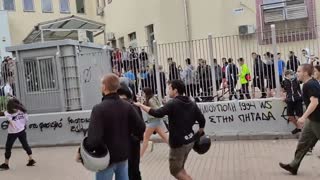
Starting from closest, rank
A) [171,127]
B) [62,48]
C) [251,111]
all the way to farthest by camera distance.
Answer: [171,127] → [251,111] → [62,48]

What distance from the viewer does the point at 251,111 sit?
1350 centimetres

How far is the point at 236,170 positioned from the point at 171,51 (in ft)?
19.7

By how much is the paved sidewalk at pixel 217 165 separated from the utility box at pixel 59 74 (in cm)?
286

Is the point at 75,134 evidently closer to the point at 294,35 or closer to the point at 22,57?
the point at 22,57

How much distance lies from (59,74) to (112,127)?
34.8 ft

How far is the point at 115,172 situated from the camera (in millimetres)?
5762

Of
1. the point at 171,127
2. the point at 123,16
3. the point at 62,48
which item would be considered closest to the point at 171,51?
the point at 62,48

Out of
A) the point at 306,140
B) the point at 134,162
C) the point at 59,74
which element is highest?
the point at 59,74

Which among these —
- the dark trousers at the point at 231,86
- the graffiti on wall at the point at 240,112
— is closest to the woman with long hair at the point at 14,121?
the graffiti on wall at the point at 240,112

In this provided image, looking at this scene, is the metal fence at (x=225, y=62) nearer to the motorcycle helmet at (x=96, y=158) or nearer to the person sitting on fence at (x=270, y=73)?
the person sitting on fence at (x=270, y=73)

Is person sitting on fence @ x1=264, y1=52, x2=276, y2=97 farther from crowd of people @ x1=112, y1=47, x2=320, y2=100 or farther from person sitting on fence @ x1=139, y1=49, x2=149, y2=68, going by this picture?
person sitting on fence @ x1=139, y1=49, x2=149, y2=68

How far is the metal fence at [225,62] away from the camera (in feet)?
44.0

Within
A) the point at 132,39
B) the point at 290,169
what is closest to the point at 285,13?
the point at 132,39

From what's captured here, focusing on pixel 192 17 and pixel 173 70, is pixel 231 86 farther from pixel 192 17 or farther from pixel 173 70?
pixel 192 17
